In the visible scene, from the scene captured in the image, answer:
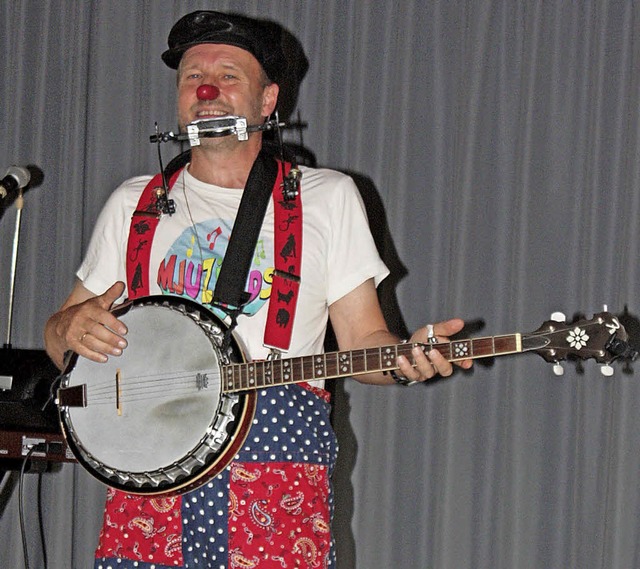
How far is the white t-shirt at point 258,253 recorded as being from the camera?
72.4 inches

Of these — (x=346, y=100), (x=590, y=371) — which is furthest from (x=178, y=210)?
(x=590, y=371)

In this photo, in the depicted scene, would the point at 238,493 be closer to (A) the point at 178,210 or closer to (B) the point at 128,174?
(A) the point at 178,210

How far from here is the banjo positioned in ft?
5.36

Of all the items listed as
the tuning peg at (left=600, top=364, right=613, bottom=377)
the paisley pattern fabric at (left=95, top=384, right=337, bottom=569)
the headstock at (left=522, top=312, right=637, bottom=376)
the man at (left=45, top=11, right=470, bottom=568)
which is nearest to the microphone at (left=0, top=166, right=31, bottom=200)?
the man at (left=45, top=11, right=470, bottom=568)

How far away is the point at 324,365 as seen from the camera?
1.63m

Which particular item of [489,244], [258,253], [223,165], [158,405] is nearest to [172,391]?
[158,405]

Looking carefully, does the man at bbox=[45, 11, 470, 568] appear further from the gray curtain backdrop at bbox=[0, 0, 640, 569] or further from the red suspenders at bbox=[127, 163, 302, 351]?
the gray curtain backdrop at bbox=[0, 0, 640, 569]

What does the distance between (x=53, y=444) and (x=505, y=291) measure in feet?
4.15

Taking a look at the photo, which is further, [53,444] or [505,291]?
[505,291]

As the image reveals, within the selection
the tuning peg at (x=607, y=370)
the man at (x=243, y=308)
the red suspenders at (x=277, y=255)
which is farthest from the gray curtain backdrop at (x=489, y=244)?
the tuning peg at (x=607, y=370)

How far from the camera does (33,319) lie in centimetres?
316

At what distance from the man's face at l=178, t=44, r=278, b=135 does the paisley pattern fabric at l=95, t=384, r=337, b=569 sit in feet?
2.00

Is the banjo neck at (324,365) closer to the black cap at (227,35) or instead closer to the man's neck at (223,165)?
the man's neck at (223,165)

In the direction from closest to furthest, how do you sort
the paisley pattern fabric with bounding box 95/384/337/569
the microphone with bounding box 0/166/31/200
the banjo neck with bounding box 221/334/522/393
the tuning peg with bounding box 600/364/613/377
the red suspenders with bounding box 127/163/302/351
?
the tuning peg with bounding box 600/364/613/377 < the banjo neck with bounding box 221/334/522/393 < the paisley pattern fabric with bounding box 95/384/337/569 < the red suspenders with bounding box 127/163/302/351 < the microphone with bounding box 0/166/31/200
